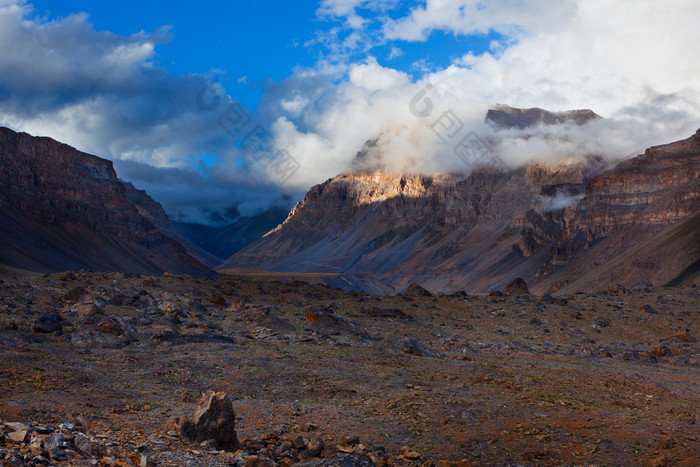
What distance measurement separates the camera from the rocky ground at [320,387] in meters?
12.8

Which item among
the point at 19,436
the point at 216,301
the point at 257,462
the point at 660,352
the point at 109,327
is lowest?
the point at 660,352

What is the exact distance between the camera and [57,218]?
167 meters

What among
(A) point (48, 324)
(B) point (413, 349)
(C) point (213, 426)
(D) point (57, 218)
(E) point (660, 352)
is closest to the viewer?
(C) point (213, 426)

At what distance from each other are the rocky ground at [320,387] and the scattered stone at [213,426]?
0.50 feet

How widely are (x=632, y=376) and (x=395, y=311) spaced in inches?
604

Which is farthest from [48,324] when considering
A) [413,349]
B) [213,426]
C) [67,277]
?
[67,277]

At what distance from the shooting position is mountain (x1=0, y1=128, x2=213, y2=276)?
137625 mm

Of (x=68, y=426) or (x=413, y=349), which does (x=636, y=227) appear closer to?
(x=413, y=349)

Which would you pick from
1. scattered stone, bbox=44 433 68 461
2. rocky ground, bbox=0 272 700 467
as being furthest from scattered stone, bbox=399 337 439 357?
scattered stone, bbox=44 433 68 461

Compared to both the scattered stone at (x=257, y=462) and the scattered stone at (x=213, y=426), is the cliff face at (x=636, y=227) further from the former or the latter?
the scattered stone at (x=257, y=462)

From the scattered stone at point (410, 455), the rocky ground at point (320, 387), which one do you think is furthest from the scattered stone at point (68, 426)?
the scattered stone at point (410, 455)

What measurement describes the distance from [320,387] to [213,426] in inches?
252

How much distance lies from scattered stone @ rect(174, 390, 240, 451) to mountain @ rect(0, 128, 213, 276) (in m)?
121

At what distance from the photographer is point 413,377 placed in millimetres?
20562
